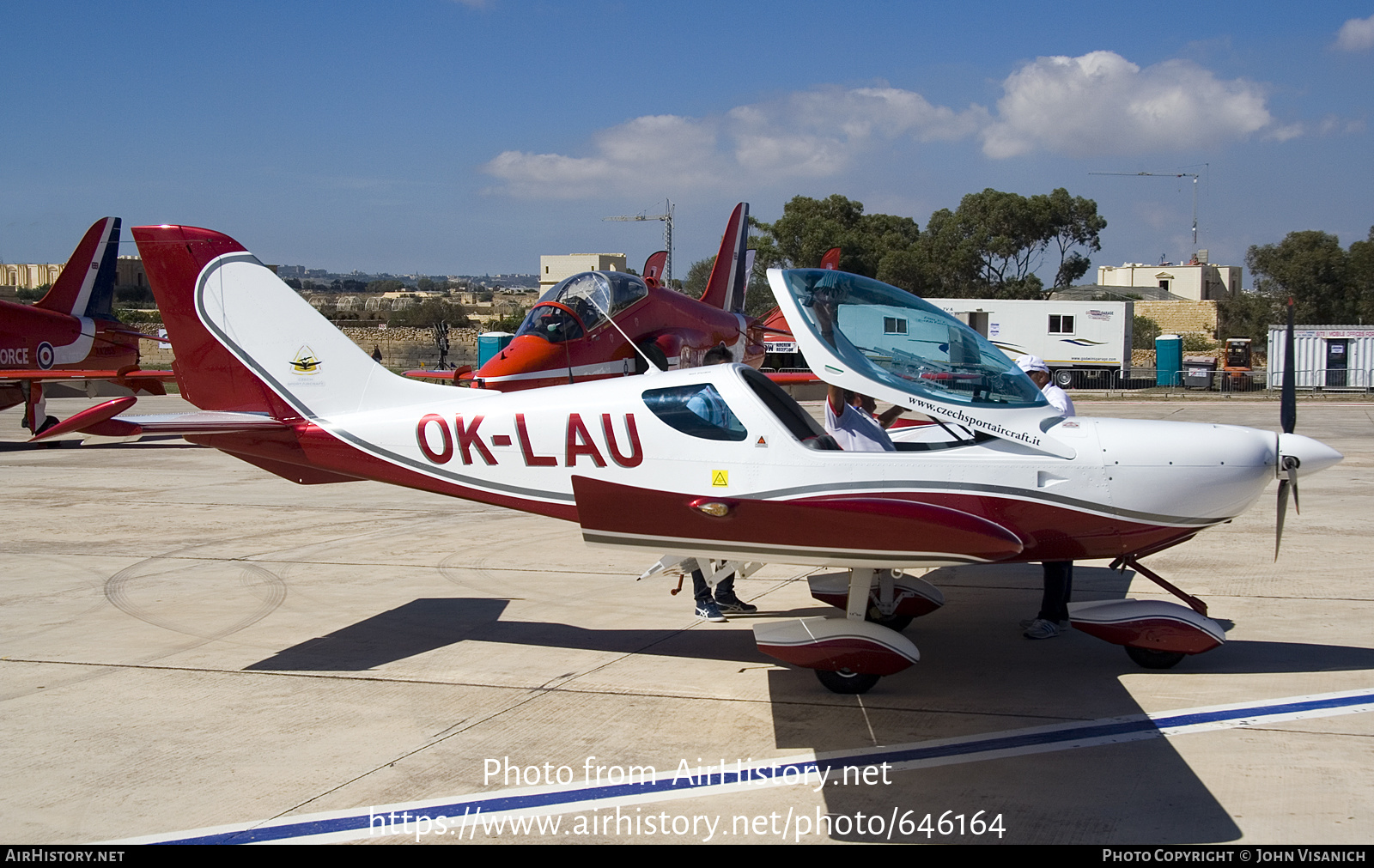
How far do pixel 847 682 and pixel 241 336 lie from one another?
16.3 ft

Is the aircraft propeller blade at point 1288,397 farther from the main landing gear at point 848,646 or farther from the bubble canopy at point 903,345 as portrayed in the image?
the main landing gear at point 848,646

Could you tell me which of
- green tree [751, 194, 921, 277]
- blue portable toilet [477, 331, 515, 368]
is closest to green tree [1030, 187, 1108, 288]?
green tree [751, 194, 921, 277]

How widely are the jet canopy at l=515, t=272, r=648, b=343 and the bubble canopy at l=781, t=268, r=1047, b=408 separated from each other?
226 inches

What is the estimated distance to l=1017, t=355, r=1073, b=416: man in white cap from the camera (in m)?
6.90

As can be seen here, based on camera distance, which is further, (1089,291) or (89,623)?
(1089,291)

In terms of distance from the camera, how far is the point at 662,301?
1276 cm

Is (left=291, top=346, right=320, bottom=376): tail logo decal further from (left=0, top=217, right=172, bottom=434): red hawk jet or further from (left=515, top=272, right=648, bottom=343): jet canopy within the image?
(left=0, top=217, right=172, bottom=434): red hawk jet

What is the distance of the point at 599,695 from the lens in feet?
19.2

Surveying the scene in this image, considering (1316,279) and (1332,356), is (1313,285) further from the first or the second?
(1332,356)

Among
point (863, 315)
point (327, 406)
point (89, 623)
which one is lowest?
point (89, 623)

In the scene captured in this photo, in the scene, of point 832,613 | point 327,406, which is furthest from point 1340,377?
point 327,406

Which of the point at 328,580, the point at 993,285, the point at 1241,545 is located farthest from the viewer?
the point at 993,285
